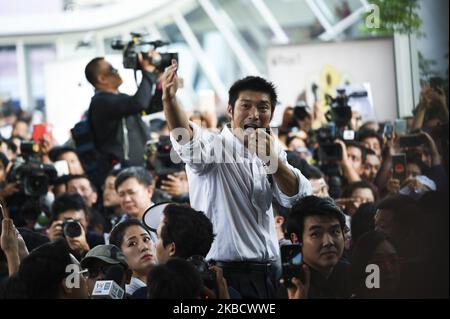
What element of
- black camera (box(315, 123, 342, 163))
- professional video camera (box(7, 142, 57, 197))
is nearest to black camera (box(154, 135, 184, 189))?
professional video camera (box(7, 142, 57, 197))

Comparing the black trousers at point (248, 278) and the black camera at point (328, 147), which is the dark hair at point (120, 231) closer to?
the black trousers at point (248, 278)

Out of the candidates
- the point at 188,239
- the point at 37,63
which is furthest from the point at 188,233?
the point at 37,63

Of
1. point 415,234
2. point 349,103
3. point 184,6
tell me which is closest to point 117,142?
point 349,103

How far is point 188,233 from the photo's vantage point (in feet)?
11.4

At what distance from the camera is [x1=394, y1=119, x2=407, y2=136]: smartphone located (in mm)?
4961

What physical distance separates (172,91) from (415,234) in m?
1.17

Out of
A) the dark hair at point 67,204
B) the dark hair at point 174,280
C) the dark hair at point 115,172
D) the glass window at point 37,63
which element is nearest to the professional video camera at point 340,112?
the dark hair at point 115,172

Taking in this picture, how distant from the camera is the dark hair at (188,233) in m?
3.48

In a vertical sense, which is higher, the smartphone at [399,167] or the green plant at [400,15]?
the green plant at [400,15]

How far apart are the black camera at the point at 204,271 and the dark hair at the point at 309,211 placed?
37 centimetres

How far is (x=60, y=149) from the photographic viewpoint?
5656 mm

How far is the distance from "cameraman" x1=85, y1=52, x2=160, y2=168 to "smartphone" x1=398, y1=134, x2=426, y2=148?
1.03 meters

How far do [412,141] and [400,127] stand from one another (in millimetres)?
350

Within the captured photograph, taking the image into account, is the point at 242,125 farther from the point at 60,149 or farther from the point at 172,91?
the point at 60,149
